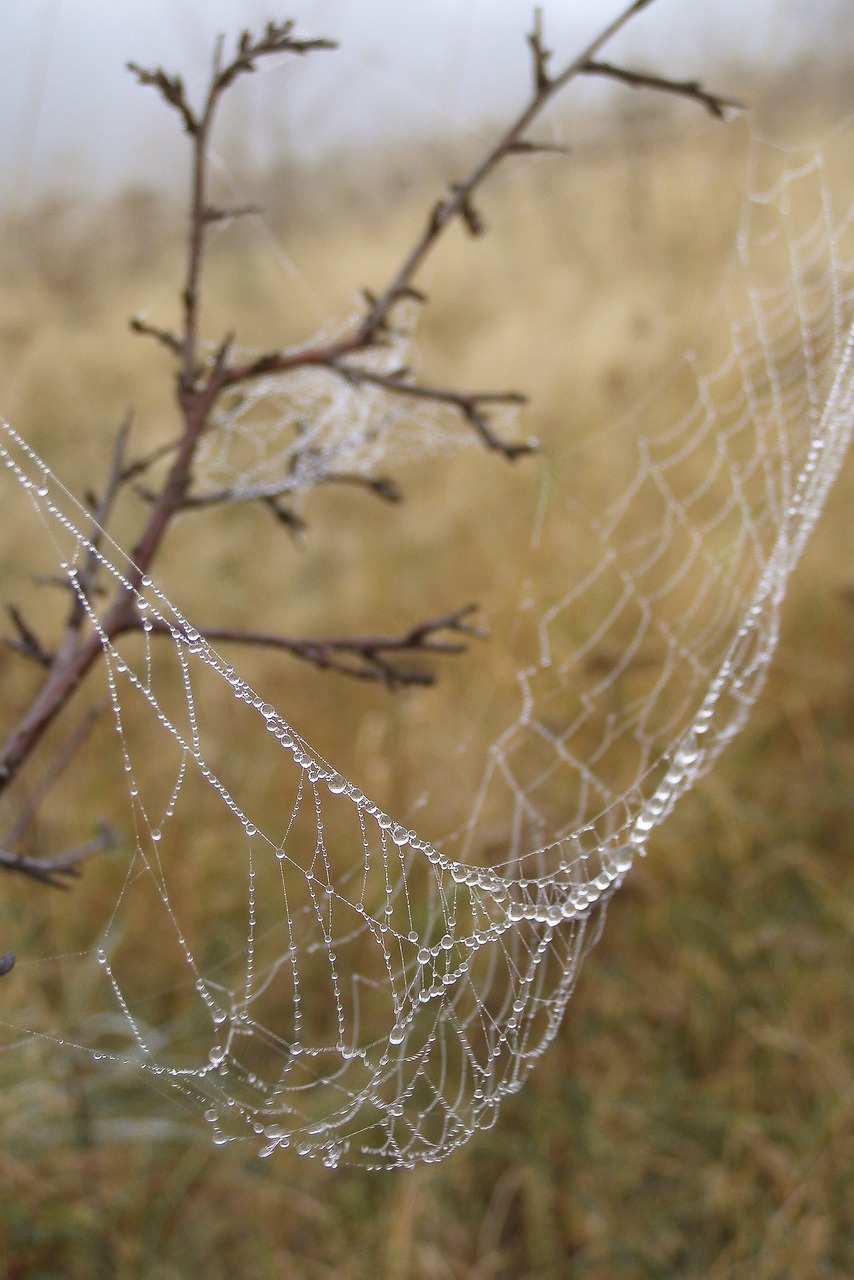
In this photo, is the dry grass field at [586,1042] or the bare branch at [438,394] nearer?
the bare branch at [438,394]

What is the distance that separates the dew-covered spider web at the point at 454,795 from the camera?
4.13 ft

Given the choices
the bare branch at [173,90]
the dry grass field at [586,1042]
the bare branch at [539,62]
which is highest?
the bare branch at [539,62]

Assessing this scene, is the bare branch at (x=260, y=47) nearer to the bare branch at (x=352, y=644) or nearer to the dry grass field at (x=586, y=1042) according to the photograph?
the bare branch at (x=352, y=644)

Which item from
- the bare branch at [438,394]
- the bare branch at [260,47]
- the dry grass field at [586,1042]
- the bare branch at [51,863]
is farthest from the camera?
the dry grass field at [586,1042]

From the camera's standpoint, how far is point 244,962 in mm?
1816

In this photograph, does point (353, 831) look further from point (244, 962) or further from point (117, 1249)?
point (117, 1249)

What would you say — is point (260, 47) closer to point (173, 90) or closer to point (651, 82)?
point (173, 90)

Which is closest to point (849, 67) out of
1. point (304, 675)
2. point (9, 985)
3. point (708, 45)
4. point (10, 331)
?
point (708, 45)

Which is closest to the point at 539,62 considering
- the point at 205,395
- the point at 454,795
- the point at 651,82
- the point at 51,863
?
the point at 651,82

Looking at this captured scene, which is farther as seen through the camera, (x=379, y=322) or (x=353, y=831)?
(x=353, y=831)

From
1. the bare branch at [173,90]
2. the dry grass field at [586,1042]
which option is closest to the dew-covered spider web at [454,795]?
the dry grass field at [586,1042]

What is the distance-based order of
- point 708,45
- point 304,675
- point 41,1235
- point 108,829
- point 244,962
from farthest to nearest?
point 708,45
point 304,675
point 244,962
point 41,1235
point 108,829

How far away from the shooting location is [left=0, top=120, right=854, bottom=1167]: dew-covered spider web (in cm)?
126

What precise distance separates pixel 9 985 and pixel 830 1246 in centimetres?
136
